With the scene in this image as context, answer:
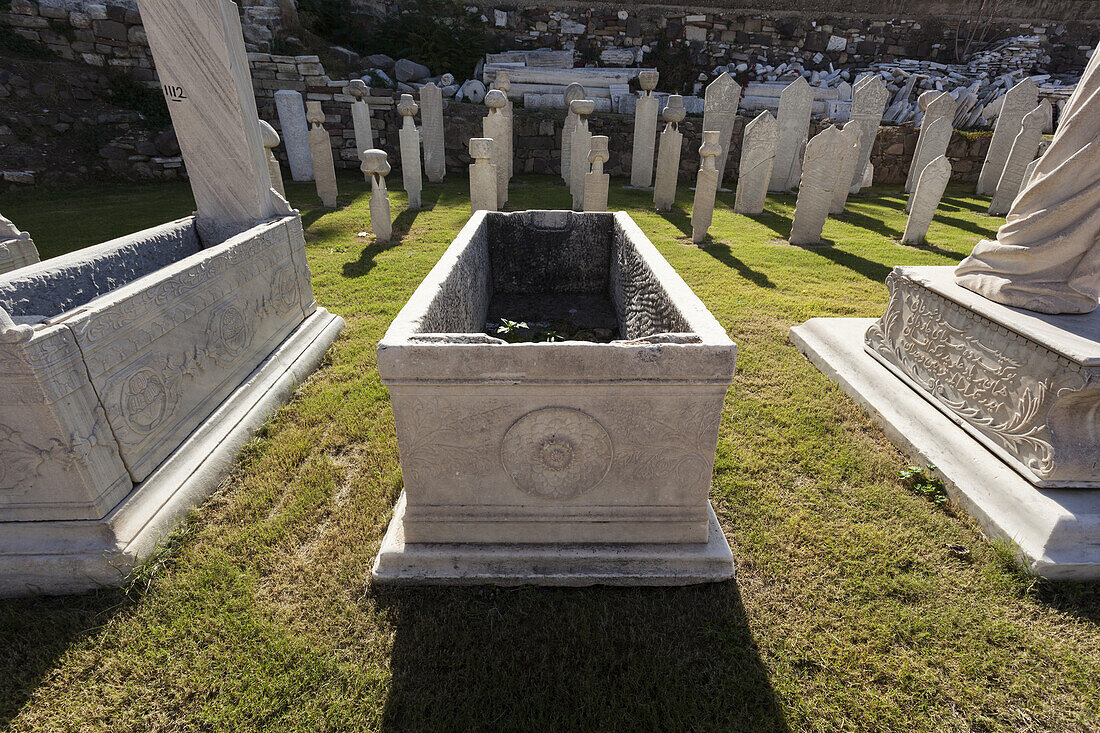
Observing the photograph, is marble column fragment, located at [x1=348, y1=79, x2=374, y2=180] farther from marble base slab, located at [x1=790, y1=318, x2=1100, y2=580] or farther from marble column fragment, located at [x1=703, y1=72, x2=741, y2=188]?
marble base slab, located at [x1=790, y1=318, x2=1100, y2=580]

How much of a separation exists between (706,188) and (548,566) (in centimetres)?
536

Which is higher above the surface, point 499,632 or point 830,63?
point 830,63

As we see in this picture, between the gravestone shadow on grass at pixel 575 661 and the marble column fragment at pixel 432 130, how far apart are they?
28.2ft

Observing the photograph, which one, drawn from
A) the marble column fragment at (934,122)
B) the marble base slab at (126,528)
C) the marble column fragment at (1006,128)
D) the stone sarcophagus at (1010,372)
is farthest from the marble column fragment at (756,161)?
the marble base slab at (126,528)

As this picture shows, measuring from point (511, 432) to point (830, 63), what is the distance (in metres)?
16.3

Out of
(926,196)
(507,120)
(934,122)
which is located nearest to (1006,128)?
(934,122)

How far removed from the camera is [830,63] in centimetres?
1331

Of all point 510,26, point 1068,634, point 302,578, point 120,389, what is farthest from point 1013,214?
point 510,26

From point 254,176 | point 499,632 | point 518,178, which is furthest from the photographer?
point 518,178

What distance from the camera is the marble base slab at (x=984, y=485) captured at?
190 centimetres

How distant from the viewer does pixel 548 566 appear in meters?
1.84

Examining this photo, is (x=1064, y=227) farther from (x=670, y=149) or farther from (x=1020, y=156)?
(x=1020, y=156)

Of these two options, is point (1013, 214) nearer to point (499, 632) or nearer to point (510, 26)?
point (499, 632)

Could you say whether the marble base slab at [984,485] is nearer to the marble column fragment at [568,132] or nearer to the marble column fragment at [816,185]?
the marble column fragment at [816,185]
